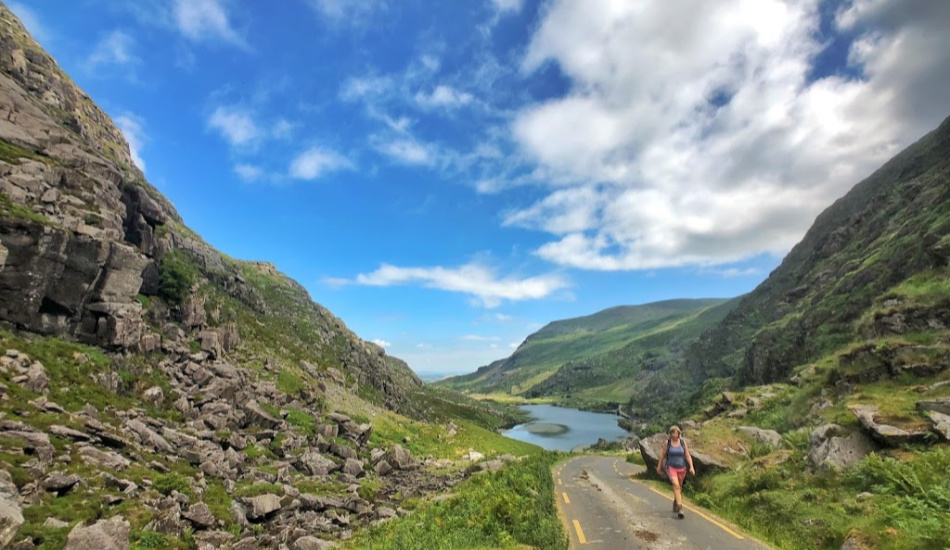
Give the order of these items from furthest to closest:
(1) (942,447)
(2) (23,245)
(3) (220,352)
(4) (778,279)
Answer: (4) (778,279) < (3) (220,352) < (2) (23,245) < (1) (942,447)

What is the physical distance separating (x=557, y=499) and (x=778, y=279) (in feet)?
642

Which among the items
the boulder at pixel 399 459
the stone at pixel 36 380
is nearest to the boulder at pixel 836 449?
the stone at pixel 36 380

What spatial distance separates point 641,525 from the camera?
51.6 ft

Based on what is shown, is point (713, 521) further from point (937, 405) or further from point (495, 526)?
point (937, 405)

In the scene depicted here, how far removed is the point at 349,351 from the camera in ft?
429

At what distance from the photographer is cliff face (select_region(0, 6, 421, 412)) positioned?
3912cm

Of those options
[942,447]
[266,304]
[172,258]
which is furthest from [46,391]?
[266,304]

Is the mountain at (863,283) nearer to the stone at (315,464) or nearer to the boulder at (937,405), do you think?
the boulder at (937,405)

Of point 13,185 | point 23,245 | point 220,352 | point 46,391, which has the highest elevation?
point 13,185

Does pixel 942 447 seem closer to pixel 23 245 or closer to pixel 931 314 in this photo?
pixel 931 314

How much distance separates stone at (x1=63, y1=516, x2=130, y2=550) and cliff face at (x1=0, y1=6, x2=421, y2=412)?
95.6 feet

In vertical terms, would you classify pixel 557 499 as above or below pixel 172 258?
below

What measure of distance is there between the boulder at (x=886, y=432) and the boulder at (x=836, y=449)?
0.48 metres

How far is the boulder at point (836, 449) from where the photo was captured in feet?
56.1
